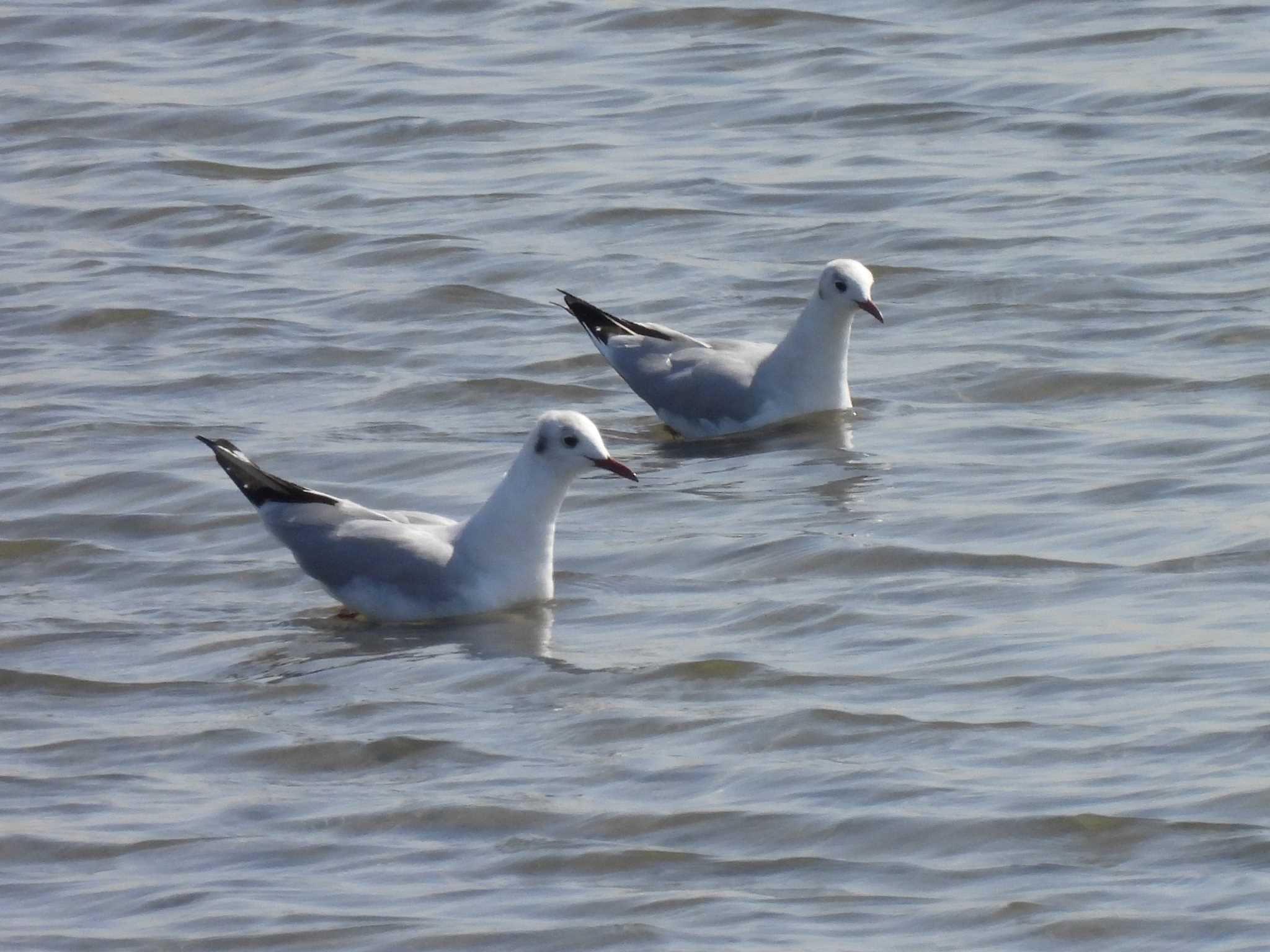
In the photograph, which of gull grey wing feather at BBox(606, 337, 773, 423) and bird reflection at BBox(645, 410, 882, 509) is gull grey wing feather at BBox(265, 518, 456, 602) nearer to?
bird reflection at BBox(645, 410, 882, 509)

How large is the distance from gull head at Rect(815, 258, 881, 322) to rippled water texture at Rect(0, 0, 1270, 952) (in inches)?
16.9

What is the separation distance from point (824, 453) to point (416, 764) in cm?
379

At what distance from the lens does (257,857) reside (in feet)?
21.2

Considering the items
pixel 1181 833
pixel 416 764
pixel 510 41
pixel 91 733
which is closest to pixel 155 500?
pixel 91 733

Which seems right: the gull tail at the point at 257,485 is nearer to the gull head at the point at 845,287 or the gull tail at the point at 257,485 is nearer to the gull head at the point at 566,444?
the gull head at the point at 566,444

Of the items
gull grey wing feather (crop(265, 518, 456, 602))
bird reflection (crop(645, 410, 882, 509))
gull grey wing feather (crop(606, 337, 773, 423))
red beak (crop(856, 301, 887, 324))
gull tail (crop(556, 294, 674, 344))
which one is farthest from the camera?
gull tail (crop(556, 294, 674, 344))

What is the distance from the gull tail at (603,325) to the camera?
440 inches

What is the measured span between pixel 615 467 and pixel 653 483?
161 cm

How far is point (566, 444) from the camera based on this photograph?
8.73m

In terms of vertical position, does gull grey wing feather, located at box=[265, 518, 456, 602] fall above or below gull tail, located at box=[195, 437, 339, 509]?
below

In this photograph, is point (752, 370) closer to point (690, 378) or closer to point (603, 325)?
point (690, 378)

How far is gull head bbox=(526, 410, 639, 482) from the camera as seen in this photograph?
871 centimetres

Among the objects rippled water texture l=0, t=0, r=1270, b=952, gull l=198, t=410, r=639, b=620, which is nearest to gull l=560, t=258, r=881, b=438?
rippled water texture l=0, t=0, r=1270, b=952

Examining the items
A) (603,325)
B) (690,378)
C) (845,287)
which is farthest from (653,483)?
(845,287)
